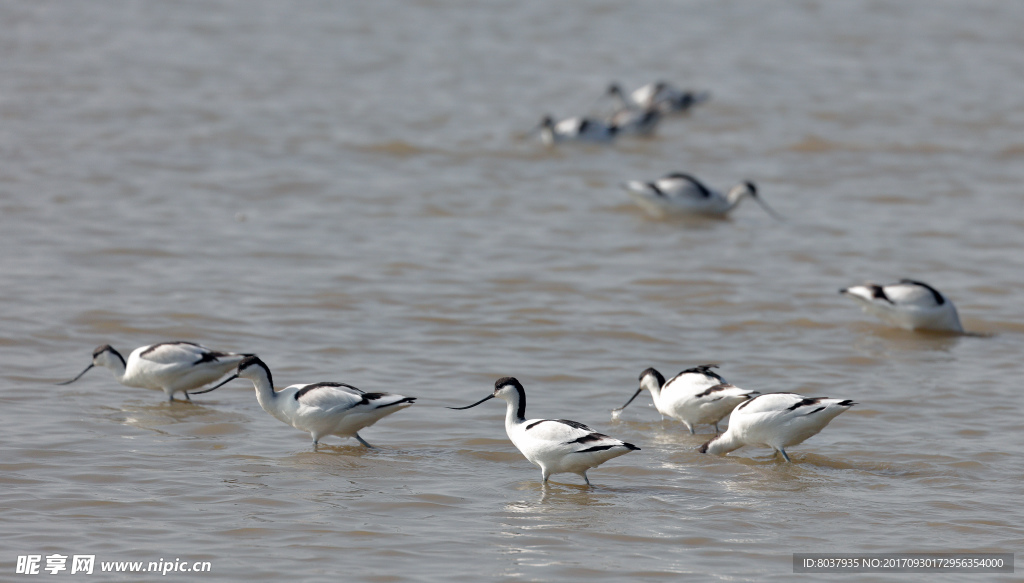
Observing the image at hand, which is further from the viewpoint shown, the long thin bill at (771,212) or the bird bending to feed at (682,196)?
the long thin bill at (771,212)

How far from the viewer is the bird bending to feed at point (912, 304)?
1123cm

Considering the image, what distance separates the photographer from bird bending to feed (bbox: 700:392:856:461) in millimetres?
7762

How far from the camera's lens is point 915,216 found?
52.2 feet

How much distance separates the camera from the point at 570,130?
65.9ft

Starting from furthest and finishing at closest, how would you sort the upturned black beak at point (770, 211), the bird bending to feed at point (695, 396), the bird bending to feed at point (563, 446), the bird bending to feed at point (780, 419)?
the upturned black beak at point (770, 211), the bird bending to feed at point (695, 396), the bird bending to feed at point (780, 419), the bird bending to feed at point (563, 446)

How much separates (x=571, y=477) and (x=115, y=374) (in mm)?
3766

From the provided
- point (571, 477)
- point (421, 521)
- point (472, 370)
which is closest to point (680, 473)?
point (571, 477)

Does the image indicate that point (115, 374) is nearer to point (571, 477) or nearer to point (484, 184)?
point (571, 477)

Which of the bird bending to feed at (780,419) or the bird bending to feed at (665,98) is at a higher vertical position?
the bird bending to feed at (665,98)

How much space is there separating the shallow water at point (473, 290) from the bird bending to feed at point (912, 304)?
18 cm

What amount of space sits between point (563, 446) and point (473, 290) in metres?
5.24

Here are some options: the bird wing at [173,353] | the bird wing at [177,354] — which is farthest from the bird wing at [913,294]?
the bird wing at [173,353]

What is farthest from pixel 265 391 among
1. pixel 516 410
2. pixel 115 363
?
pixel 516 410

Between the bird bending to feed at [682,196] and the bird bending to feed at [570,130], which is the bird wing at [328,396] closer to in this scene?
the bird bending to feed at [682,196]
